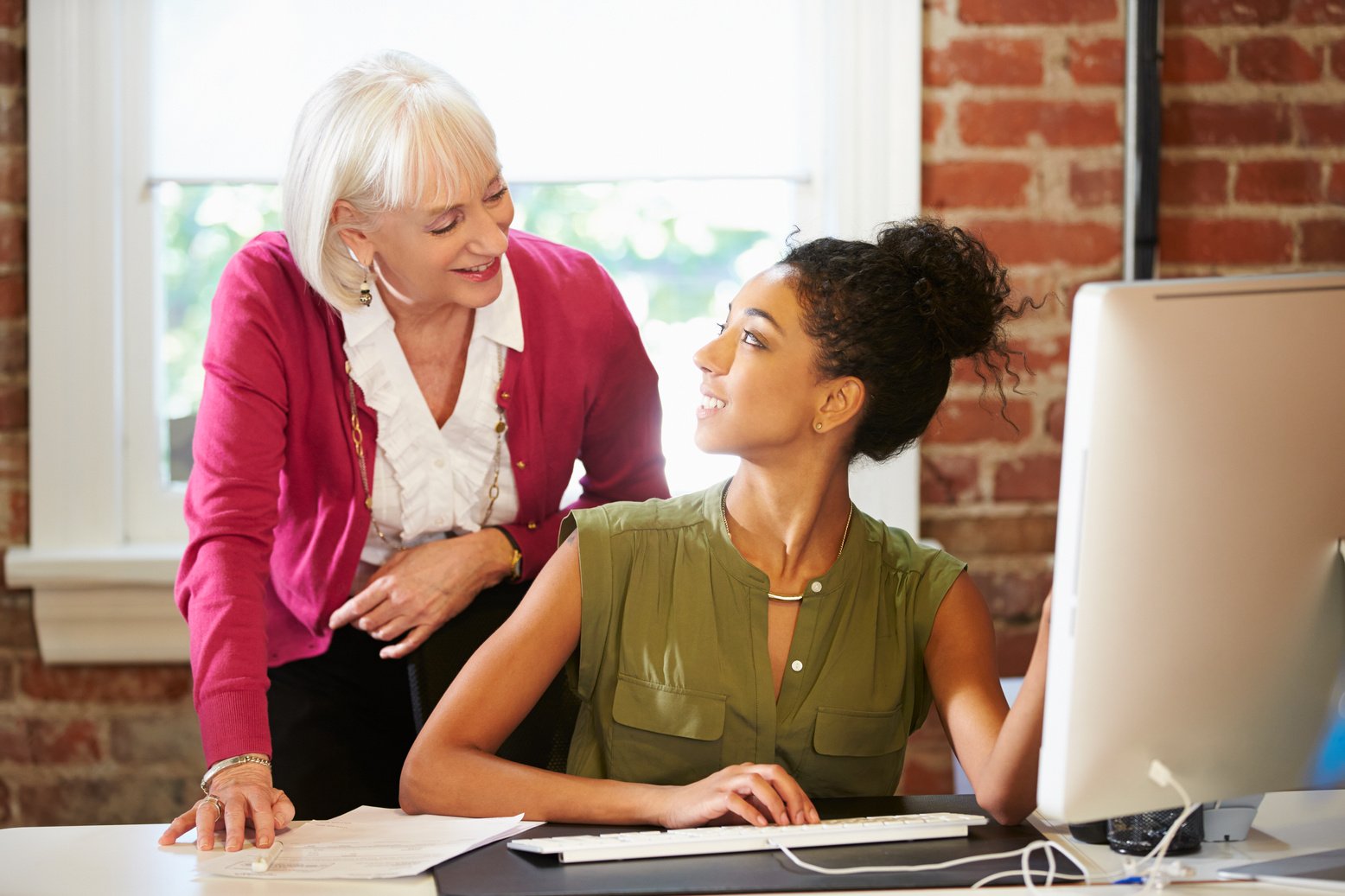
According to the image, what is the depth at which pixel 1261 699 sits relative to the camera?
927mm

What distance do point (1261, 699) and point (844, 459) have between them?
592mm

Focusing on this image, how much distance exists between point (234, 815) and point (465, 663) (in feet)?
1.31

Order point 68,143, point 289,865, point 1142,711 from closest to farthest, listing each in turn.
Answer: point 1142,711, point 289,865, point 68,143

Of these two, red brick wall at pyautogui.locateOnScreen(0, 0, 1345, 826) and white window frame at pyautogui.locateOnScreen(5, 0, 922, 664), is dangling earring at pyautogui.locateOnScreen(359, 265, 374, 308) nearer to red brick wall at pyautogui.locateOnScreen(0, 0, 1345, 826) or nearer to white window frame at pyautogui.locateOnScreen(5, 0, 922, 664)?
white window frame at pyautogui.locateOnScreen(5, 0, 922, 664)

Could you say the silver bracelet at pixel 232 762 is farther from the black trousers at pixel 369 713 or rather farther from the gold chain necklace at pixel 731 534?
the gold chain necklace at pixel 731 534

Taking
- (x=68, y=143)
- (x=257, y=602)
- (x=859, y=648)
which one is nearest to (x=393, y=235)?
(x=257, y=602)

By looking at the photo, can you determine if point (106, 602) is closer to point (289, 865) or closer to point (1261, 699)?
point (289, 865)

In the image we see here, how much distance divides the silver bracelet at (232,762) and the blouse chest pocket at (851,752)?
1.74 feet

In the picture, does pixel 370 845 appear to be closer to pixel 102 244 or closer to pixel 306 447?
pixel 306 447

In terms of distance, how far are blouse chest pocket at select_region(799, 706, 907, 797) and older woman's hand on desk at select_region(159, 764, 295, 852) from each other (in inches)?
20.1

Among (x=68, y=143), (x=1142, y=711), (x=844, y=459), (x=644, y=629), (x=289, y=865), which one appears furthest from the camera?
(x=68, y=143)

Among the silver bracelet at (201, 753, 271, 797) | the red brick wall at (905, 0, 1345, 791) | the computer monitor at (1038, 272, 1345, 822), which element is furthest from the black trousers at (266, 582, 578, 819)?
the red brick wall at (905, 0, 1345, 791)

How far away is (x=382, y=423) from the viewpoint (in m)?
1.60

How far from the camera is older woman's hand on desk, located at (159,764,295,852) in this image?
3.61ft
